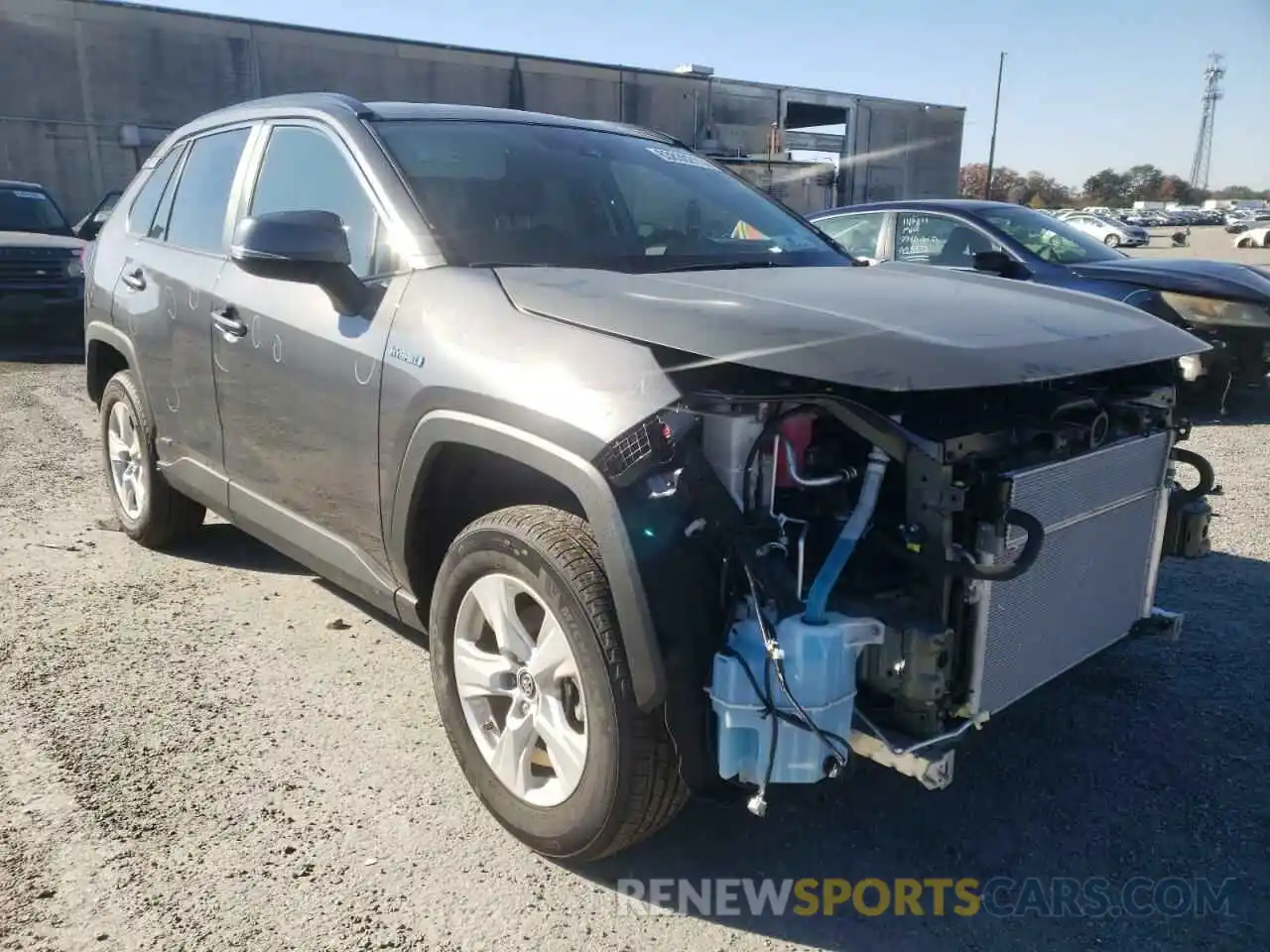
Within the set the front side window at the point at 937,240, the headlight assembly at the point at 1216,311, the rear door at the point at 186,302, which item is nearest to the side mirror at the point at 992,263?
the front side window at the point at 937,240

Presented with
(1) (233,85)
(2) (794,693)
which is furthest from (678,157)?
(1) (233,85)

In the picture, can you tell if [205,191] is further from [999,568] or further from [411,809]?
[999,568]

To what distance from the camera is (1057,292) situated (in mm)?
3059

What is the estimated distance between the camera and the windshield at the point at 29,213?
12086 millimetres

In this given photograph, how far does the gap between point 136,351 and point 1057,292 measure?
369 centimetres

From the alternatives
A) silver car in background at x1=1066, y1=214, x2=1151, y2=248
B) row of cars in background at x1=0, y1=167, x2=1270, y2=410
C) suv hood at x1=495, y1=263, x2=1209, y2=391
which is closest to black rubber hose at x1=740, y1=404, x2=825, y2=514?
suv hood at x1=495, y1=263, x2=1209, y2=391

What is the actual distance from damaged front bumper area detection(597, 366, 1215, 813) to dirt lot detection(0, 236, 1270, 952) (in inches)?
18.5

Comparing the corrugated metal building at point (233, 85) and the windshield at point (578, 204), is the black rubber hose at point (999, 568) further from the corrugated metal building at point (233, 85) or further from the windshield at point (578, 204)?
the corrugated metal building at point (233, 85)

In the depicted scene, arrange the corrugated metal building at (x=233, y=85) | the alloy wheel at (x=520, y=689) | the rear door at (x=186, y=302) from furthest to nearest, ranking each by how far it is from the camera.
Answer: the corrugated metal building at (x=233, y=85) < the rear door at (x=186, y=302) < the alloy wheel at (x=520, y=689)

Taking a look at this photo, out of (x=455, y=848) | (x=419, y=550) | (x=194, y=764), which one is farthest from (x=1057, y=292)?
(x=194, y=764)

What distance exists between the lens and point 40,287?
36.0ft

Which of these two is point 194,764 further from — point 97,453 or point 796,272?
point 97,453

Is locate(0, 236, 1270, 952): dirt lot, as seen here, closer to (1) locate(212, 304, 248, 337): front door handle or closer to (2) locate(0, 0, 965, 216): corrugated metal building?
(1) locate(212, 304, 248, 337): front door handle

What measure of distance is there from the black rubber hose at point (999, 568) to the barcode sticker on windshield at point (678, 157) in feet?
7.24
